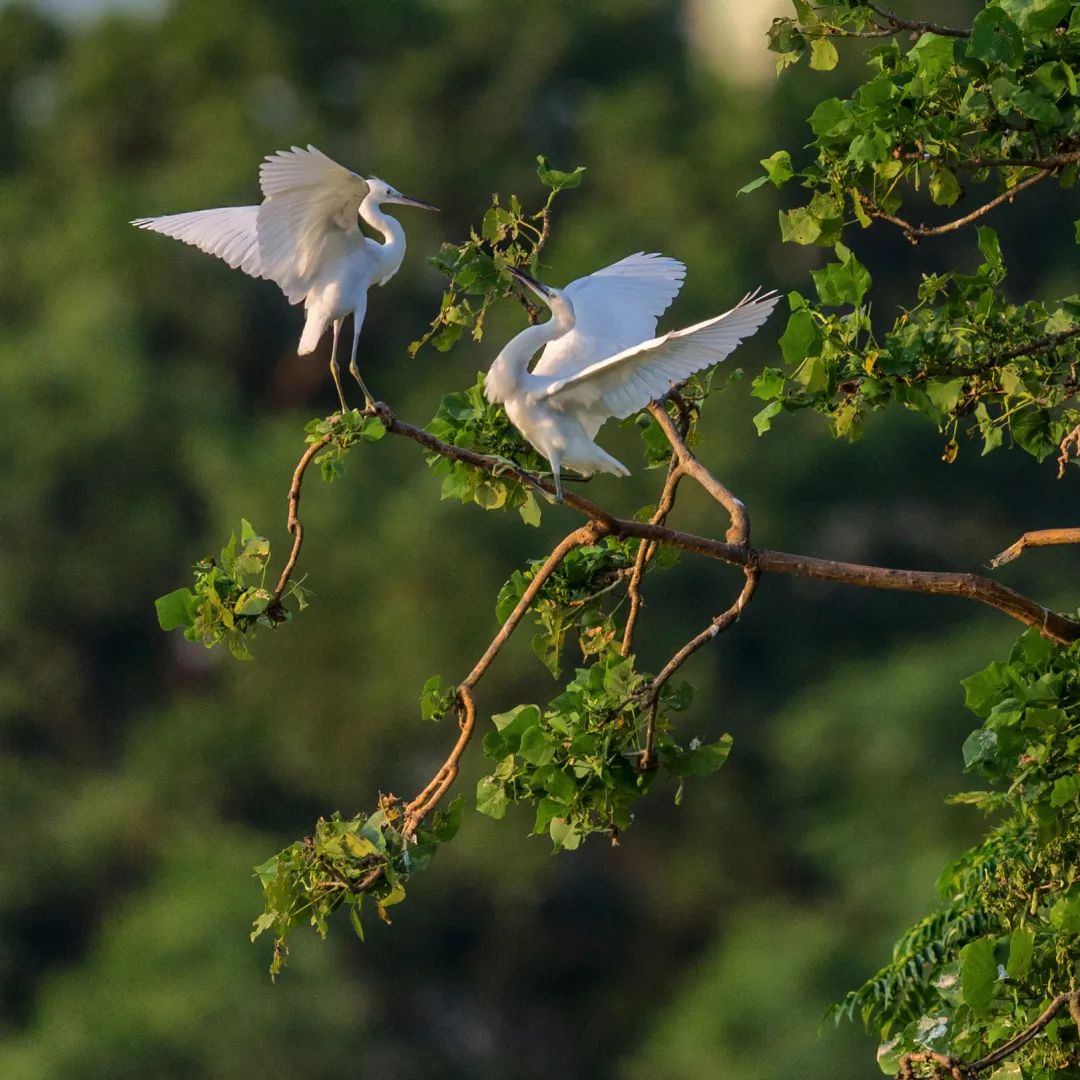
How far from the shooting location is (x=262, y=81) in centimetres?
2053

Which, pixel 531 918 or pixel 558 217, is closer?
pixel 531 918

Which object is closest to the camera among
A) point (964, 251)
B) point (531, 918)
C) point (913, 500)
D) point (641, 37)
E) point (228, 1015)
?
point (228, 1015)

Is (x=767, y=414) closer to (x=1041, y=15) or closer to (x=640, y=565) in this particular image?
(x=640, y=565)

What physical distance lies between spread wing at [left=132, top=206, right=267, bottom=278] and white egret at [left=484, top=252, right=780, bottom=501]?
651 millimetres

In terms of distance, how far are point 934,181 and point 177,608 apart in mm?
1119

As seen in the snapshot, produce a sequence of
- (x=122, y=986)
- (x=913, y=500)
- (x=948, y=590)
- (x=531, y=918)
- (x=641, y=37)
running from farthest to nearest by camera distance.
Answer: (x=641, y=37) < (x=913, y=500) < (x=531, y=918) < (x=122, y=986) < (x=948, y=590)

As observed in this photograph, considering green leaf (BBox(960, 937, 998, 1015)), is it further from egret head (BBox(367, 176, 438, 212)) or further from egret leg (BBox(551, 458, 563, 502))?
egret head (BBox(367, 176, 438, 212))

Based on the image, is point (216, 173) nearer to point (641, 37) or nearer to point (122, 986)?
point (641, 37)

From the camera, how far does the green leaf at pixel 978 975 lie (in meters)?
2.92

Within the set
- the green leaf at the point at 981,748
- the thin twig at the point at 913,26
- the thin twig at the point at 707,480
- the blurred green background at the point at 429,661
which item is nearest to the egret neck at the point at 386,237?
the thin twig at the point at 707,480

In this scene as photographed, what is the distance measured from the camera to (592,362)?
11.4 feet

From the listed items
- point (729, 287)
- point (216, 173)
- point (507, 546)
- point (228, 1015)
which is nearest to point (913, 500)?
point (729, 287)

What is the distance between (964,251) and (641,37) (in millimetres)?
3863

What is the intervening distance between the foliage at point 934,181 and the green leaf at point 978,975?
2.37 ft
